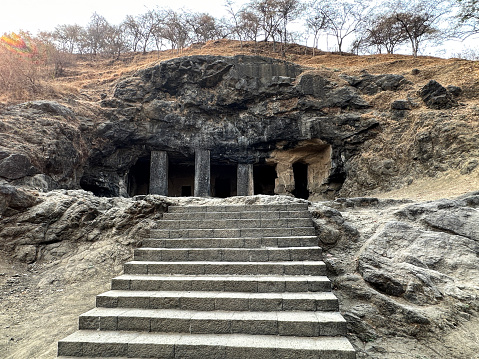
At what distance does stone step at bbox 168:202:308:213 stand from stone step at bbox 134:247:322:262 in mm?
1414

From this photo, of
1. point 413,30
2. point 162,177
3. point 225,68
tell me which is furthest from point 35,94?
point 413,30

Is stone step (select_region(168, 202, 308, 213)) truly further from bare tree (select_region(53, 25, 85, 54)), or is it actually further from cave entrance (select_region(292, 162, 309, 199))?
bare tree (select_region(53, 25, 85, 54))

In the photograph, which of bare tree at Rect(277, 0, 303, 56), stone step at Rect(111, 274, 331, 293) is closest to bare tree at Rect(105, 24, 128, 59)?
bare tree at Rect(277, 0, 303, 56)

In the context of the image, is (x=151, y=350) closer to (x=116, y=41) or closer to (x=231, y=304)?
(x=231, y=304)

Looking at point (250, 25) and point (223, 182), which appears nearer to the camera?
point (223, 182)

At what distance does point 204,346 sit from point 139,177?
16028 mm

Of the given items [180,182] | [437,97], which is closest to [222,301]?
[437,97]

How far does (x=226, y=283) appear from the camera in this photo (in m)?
3.88

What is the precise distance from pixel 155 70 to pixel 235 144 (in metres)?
5.94

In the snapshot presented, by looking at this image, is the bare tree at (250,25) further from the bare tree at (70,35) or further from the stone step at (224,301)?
the stone step at (224,301)

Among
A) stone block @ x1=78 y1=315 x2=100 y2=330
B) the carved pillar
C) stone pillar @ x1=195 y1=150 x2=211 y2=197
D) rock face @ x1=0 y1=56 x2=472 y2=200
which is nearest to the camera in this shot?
stone block @ x1=78 y1=315 x2=100 y2=330

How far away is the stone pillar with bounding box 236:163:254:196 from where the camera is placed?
15.6 m

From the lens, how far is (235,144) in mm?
15289

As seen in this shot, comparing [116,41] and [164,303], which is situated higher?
[116,41]
